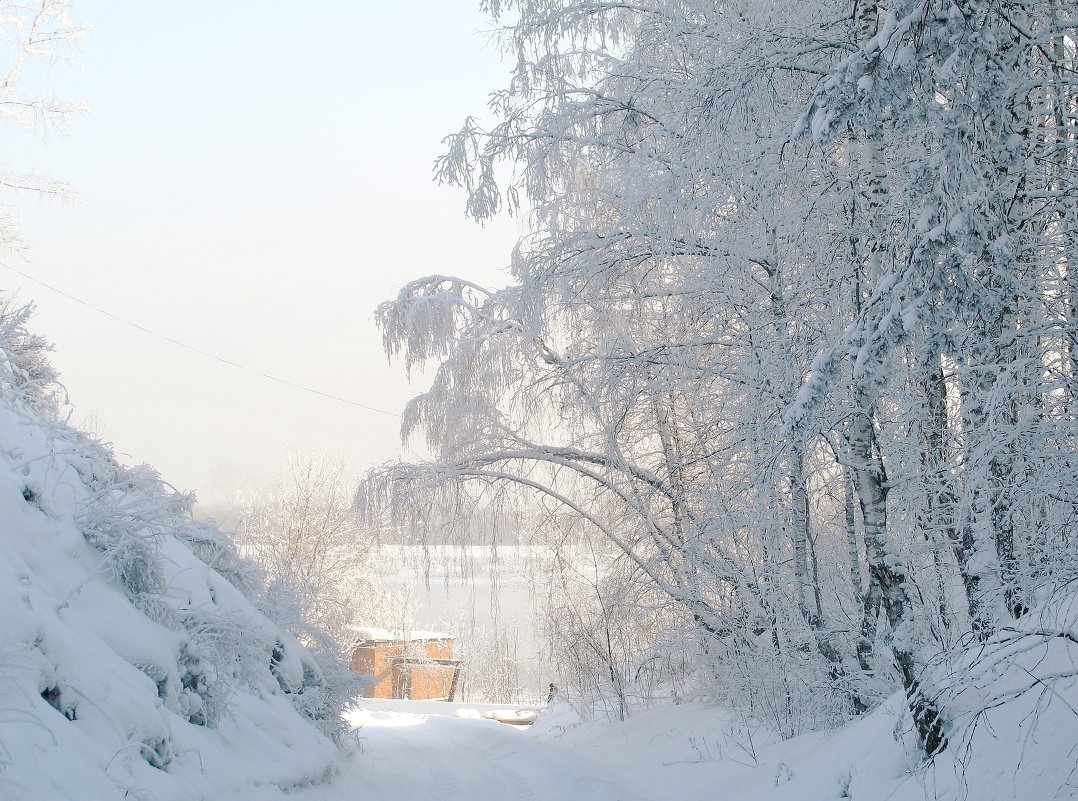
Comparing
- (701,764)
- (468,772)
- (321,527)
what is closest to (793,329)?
(701,764)

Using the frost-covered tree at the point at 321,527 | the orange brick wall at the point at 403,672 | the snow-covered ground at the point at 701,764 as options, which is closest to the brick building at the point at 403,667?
the orange brick wall at the point at 403,672

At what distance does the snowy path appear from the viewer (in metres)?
7.07

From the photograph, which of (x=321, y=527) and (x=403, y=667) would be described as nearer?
(x=321, y=527)

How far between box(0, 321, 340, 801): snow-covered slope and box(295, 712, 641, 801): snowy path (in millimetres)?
562

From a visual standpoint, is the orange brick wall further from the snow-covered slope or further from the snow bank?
the snow-covered slope

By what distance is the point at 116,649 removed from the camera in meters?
4.73

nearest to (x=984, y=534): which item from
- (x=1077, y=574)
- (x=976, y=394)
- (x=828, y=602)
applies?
(x=976, y=394)

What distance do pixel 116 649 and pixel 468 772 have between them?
4.99m

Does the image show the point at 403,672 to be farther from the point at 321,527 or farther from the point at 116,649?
the point at 116,649

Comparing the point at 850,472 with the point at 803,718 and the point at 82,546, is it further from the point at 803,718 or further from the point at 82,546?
the point at 82,546

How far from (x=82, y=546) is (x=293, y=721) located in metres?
2.78

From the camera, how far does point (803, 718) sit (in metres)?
7.36

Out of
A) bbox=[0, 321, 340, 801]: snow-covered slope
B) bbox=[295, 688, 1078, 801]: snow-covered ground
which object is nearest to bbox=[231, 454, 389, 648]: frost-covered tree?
bbox=[295, 688, 1078, 801]: snow-covered ground

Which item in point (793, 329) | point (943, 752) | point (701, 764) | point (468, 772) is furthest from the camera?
point (468, 772)
